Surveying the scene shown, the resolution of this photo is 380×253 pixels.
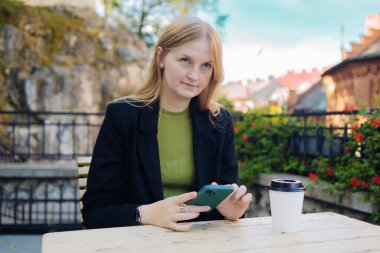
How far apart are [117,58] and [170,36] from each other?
37.8ft

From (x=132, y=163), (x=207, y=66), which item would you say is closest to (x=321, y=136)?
(x=207, y=66)

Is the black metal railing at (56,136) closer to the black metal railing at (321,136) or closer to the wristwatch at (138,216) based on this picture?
the black metal railing at (321,136)

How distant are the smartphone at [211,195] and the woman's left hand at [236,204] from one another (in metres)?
0.14

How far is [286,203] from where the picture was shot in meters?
1.63

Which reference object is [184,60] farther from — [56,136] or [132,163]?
[56,136]

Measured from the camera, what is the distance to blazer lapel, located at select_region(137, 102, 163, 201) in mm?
2070

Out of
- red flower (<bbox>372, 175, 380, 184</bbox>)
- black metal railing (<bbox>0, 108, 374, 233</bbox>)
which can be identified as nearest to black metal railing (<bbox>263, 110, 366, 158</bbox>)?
black metal railing (<bbox>0, 108, 374, 233</bbox>)

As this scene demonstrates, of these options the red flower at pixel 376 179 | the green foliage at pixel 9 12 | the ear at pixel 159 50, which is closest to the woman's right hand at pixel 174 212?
the ear at pixel 159 50

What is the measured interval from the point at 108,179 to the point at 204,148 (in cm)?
52

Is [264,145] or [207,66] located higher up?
[207,66]

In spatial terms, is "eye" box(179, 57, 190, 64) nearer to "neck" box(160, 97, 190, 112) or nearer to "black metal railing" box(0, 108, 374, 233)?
"neck" box(160, 97, 190, 112)

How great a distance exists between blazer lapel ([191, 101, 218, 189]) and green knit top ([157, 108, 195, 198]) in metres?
0.06

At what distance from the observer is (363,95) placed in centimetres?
1950

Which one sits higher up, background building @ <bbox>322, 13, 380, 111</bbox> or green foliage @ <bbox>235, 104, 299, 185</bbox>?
background building @ <bbox>322, 13, 380, 111</bbox>
